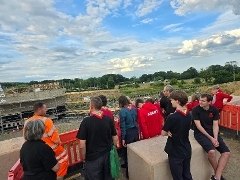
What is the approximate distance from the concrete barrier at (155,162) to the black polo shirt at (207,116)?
38 cm

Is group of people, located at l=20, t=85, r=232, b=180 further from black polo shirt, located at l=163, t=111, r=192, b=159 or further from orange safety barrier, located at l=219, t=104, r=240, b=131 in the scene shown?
orange safety barrier, located at l=219, t=104, r=240, b=131

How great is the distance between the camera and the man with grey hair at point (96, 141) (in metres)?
3.03

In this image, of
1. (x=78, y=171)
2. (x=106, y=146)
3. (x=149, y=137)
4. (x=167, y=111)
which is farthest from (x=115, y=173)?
(x=167, y=111)

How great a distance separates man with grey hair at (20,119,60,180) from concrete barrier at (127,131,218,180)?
1628 mm

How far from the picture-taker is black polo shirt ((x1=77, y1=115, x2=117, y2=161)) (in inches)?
119

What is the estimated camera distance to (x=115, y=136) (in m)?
3.37

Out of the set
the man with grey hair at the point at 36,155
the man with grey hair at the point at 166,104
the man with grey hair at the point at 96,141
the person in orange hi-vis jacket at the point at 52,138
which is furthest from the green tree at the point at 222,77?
the man with grey hair at the point at 36,155

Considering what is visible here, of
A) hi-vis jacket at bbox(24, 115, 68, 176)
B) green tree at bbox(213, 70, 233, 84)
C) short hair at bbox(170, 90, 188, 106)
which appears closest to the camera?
short hair at bbox(170, 90, 188, 106)

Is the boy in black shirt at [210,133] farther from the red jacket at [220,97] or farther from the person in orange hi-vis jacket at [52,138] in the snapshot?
the person in orange hi-vis jacket at [52,138]

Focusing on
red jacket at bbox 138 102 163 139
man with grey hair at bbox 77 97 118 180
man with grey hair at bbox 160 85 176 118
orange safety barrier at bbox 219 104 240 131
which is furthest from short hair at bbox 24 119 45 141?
orange safety barrier at bbox 219 104 240 131

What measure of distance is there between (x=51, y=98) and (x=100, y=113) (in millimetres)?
27043

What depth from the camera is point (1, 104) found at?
953 inches

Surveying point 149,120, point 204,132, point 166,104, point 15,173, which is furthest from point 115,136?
point 166,104

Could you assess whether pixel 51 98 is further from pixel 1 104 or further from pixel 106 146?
pixel 106 146
